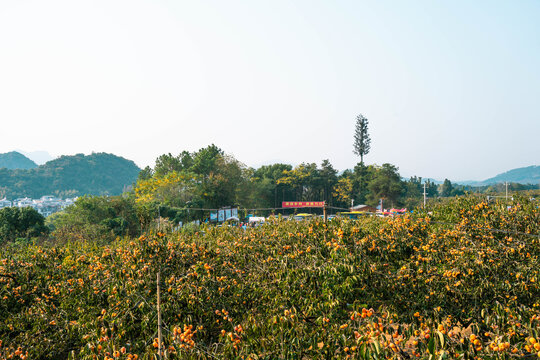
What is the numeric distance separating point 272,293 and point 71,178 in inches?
5466

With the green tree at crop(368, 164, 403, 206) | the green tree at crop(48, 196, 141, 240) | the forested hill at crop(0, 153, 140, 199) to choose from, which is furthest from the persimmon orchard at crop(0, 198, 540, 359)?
the forested hill at crop(0, 153, 140, 199)

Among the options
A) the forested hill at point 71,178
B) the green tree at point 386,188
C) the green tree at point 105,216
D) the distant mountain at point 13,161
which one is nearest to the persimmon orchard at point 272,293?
the green tree at point 105,216

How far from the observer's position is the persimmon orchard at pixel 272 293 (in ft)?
9.70

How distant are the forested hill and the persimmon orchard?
11844 centimetres

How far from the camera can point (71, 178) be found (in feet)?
410

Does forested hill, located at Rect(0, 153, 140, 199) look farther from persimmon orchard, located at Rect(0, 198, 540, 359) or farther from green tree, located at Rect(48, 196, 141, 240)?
persimmon orchard, located at Rect(0, 198, 540, 359)

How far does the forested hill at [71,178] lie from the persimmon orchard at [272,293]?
118 metres

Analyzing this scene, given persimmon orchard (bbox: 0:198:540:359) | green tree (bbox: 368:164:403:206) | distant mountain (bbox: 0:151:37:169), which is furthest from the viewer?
distant mountain (bbox: 0:151:37:169)

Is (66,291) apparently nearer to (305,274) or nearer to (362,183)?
(305,274)

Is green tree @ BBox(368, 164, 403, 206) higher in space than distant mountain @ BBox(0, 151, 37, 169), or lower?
lower

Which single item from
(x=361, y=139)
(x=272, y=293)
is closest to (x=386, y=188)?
(x=361, y=139)

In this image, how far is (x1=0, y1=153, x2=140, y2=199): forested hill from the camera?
365ft

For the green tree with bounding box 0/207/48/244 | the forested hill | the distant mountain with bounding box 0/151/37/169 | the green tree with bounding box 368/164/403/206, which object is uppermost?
the distant mountain with bounding box 0/151/37/169

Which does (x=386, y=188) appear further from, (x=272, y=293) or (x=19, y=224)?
(x=272, y=293)
